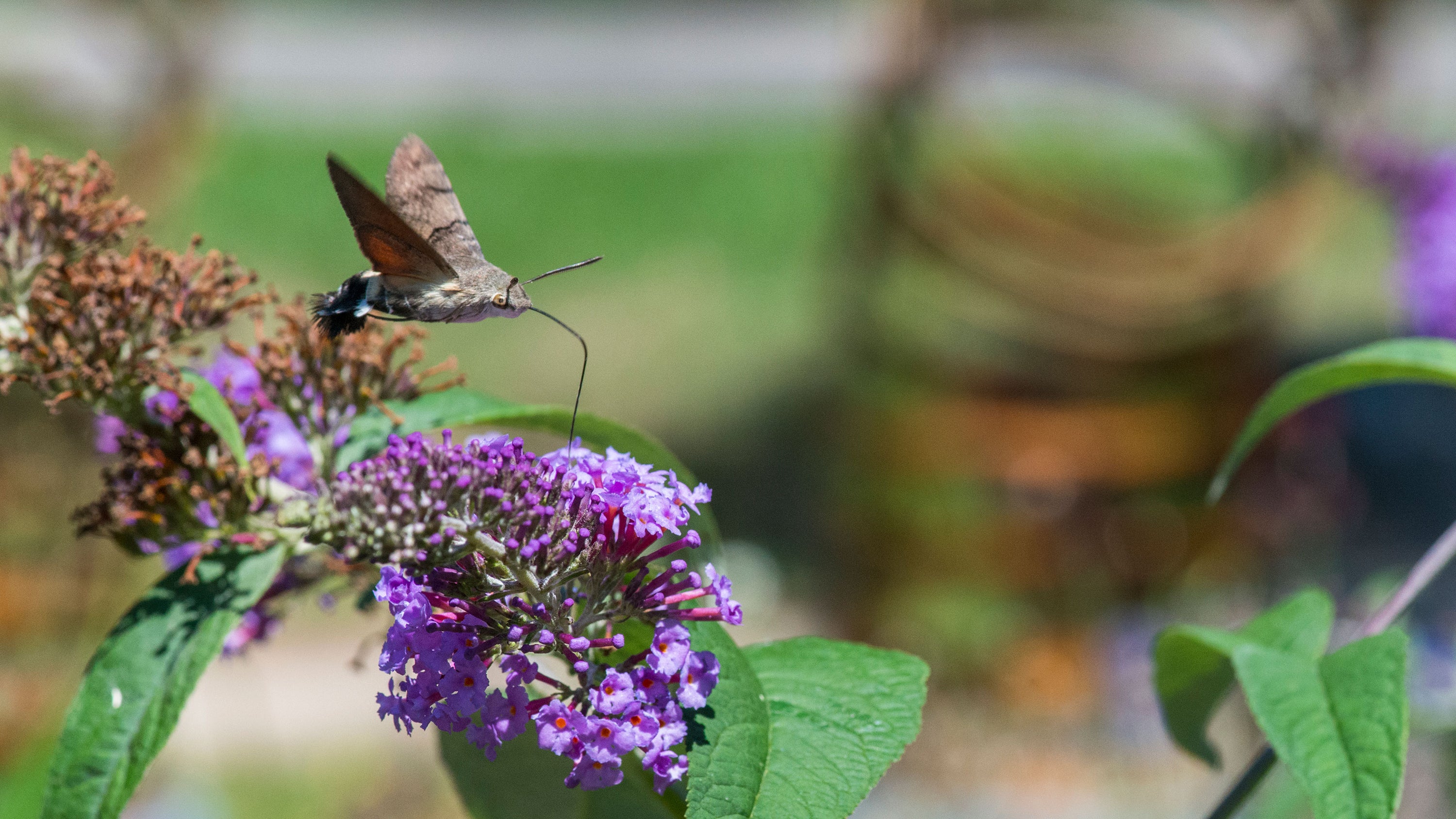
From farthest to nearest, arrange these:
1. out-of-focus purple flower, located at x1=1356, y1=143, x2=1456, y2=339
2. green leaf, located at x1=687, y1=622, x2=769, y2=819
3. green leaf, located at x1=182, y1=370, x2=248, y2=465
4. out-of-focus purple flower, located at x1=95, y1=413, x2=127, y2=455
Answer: out-of-focus purple flower, located at x1=1356, y1=143, x2=1456, y2=339, out-of-focus purple flower, located at x1=95, y1=413, x2=127, y2=455, green leaf, located at x1=182, y1=370, x2=248, y2=465, green leaf, located at x1=687, y1=622, x2=769, y2=819

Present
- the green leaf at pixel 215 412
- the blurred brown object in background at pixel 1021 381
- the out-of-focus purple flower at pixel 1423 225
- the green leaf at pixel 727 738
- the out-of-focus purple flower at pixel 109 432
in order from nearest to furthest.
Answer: the green leaf at pixel 727 738 < the green leaf at pixel 215 412 < the out-of-focus purple flower at pixel 109 432 < the out-of-focus purple flower at pixel 1423 225 < the blurred brown object in background at pixel 1021 381

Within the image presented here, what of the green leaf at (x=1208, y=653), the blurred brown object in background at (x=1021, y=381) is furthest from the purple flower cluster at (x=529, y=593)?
the blurred brown object in background at (x=1021, y=381)

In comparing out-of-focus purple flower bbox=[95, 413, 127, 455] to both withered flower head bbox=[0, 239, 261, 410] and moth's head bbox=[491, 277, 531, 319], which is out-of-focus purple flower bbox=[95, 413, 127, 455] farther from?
moth's head bbox=[491, 277, 531, 319]

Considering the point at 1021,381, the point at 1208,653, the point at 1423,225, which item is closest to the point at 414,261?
the point at 1208,653

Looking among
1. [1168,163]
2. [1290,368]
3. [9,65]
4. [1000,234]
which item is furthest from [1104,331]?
[9,65]

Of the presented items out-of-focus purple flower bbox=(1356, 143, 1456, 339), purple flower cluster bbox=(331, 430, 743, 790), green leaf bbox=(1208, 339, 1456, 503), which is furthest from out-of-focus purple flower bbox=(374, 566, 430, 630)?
out-of-focus purple flower bbox=(1356, 143, 1456, 339)

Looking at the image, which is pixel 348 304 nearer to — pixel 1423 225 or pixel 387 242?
pixel 387 242

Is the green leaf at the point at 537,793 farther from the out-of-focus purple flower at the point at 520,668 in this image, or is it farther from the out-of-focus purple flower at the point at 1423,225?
the out-of-focus purple flower at the point at 1423,225
